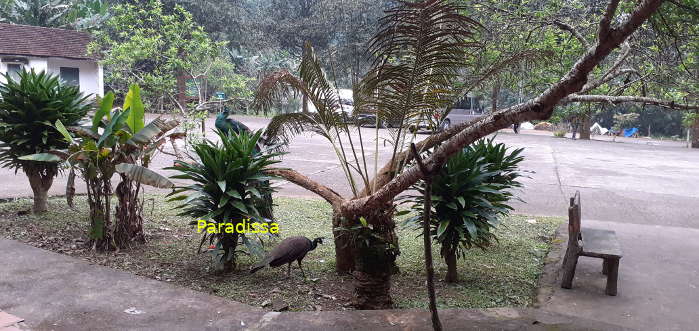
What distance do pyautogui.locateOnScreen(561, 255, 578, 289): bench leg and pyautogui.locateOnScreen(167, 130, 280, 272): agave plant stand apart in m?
2.87

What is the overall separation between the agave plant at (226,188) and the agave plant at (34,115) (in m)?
2.77

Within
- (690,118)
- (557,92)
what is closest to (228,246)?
(557,92)

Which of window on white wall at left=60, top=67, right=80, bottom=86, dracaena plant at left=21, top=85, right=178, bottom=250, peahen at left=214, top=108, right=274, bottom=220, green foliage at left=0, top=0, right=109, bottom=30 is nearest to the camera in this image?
dracaena plant at left=21, top=85, right=178, bottom=250

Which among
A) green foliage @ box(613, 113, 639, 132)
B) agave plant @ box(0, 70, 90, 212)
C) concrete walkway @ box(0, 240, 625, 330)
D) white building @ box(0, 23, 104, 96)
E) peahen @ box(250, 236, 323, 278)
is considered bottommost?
concrete walkway @ box(0, 240, 625, 330)

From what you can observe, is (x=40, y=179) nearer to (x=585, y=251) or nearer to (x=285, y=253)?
(x=285, y=253)

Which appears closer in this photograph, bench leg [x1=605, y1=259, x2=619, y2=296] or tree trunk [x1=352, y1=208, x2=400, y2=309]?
tree trunk [x1=352, y1=208, x2=400, y2=309]

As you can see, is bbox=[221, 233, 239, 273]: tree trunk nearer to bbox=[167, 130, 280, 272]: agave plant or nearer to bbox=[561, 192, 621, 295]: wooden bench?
bbox=[167, 130, 280, 272]: agave plant

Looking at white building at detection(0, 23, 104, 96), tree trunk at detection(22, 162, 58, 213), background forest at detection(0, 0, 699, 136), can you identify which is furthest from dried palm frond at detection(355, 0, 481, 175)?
white building at detection(0, 23, 104, 96)

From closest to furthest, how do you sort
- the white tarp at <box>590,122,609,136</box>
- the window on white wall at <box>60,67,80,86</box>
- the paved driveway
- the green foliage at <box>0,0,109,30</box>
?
the paved driveway, the window on white wall at <box>60,67,80,86</box>, the green foliage at <box>0,0,109,30</box>, the white tarp at <box>590,122,609,136</box>

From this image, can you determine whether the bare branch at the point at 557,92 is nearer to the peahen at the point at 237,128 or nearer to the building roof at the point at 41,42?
the peahen at the point at 237,128

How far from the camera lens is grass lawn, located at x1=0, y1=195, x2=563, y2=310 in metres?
4.76

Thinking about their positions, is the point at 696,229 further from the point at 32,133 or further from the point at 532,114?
the point at 32,133

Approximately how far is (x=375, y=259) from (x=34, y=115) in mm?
4949

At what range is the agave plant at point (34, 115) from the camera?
6.66 metres
